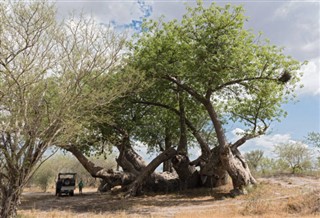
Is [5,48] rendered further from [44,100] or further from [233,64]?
[233,64]

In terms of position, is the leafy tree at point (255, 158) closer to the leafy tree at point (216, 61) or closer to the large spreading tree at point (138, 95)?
the large spreading tree at point (138, 95)

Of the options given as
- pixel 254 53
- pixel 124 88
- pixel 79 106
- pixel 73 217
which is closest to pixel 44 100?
pixel 79 106

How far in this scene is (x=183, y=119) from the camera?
1029 inches

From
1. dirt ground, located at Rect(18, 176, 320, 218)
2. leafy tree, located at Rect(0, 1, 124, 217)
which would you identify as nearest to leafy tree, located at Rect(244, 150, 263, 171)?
dirt ground, located at Rect(18, 176, 320, 218)

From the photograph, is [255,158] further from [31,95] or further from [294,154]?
[31,95]

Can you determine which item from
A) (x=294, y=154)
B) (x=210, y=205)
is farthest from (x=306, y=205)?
(x=294, y=154)

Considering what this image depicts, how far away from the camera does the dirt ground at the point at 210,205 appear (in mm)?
14836

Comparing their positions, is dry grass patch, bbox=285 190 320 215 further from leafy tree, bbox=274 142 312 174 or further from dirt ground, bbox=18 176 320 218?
leafy tree, bbox=274 142 312 174

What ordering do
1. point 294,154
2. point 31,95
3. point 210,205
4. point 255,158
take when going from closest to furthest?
point 31,95 < point 210,205 < point 294,154 < point 255,158

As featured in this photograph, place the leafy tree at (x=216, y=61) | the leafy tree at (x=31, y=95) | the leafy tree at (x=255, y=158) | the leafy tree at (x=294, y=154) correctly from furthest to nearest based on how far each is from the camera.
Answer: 1. the leafy tree at (x=255, y=158)
2. the leafy tree at (x=294, y=154)
3. the leafy tree at (x=216, y=61)
4. the leafy tree at (x=31, y=95)

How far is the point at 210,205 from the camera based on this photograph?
19.1 meters

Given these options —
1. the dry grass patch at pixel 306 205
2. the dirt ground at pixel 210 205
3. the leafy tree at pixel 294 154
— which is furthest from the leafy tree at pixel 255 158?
the dry grass patch at pixel 306 205

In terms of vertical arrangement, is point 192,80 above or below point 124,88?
above

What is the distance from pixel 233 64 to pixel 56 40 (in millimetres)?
11687
